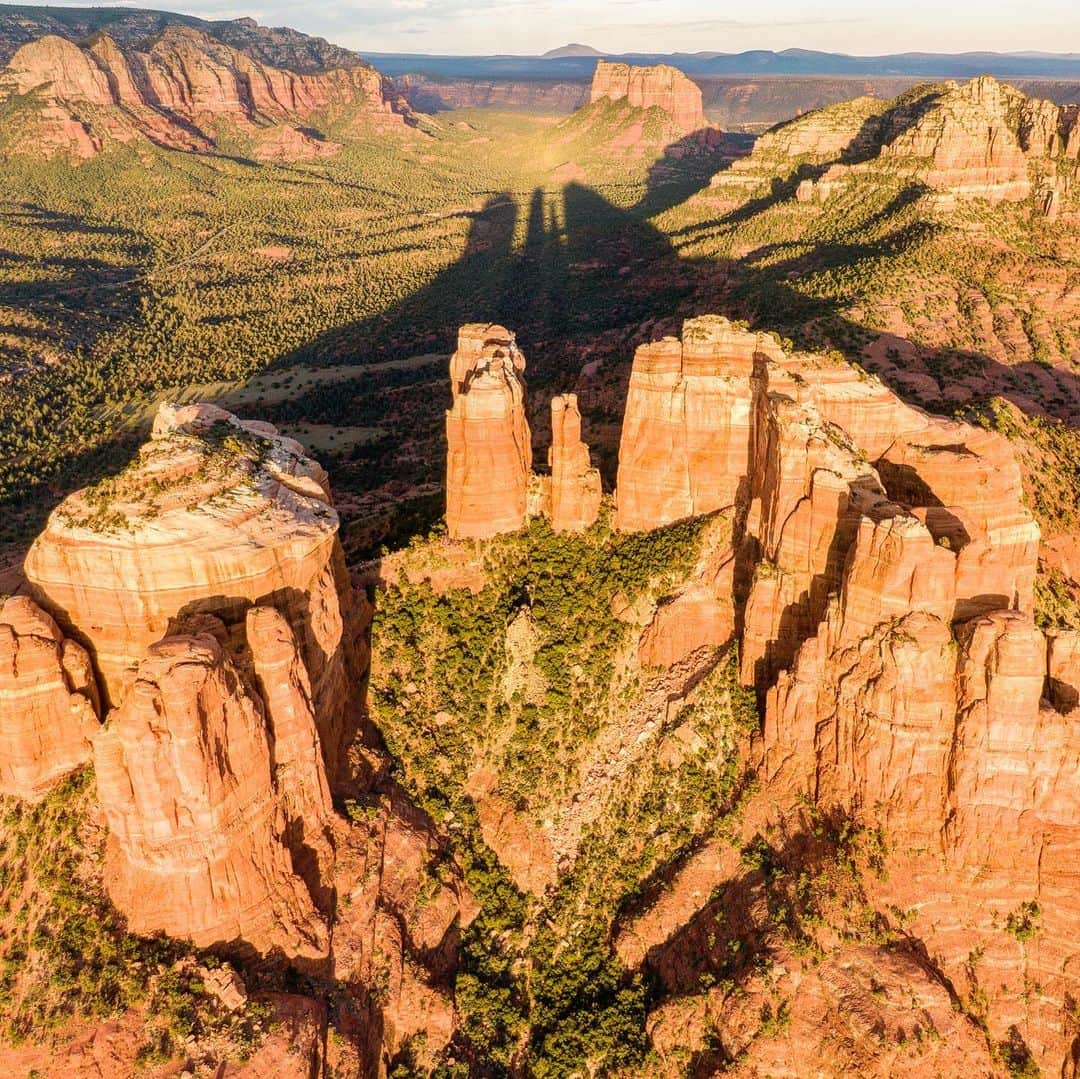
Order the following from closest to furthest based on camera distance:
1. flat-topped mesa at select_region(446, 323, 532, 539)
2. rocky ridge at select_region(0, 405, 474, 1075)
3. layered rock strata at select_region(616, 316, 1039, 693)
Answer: rocky ridge at select_region(0, 405, 474, 1075) → layered rock strata at select_region(616, 316, 1039, 693) → flat-topped mesa at select_region(446, 323, 532, 539)

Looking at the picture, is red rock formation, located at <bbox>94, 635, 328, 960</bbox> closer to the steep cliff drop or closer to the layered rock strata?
the steep cliff drop

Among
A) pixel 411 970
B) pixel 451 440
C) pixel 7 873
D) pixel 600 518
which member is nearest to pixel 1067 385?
pixel 600 518

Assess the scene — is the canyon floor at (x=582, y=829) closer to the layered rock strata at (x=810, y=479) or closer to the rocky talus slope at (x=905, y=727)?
the rocky talus slope at (x=905, y=727)

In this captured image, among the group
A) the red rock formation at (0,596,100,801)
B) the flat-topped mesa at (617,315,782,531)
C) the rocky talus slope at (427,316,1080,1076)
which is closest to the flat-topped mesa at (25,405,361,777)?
the red rock formation at (0,596,100,801)

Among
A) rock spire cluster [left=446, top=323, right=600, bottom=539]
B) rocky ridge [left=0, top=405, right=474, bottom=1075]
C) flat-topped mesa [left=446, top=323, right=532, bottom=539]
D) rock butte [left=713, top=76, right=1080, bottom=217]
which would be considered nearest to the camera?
rocky ridge [left=0, top=405, right=474, bottom=1075]

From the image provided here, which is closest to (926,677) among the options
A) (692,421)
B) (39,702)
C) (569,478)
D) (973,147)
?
(692,421)

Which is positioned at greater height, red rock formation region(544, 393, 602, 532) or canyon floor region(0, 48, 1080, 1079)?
red rock formation region(544, 393, 602, 532)

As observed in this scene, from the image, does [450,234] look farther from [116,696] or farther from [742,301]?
[116,696]
